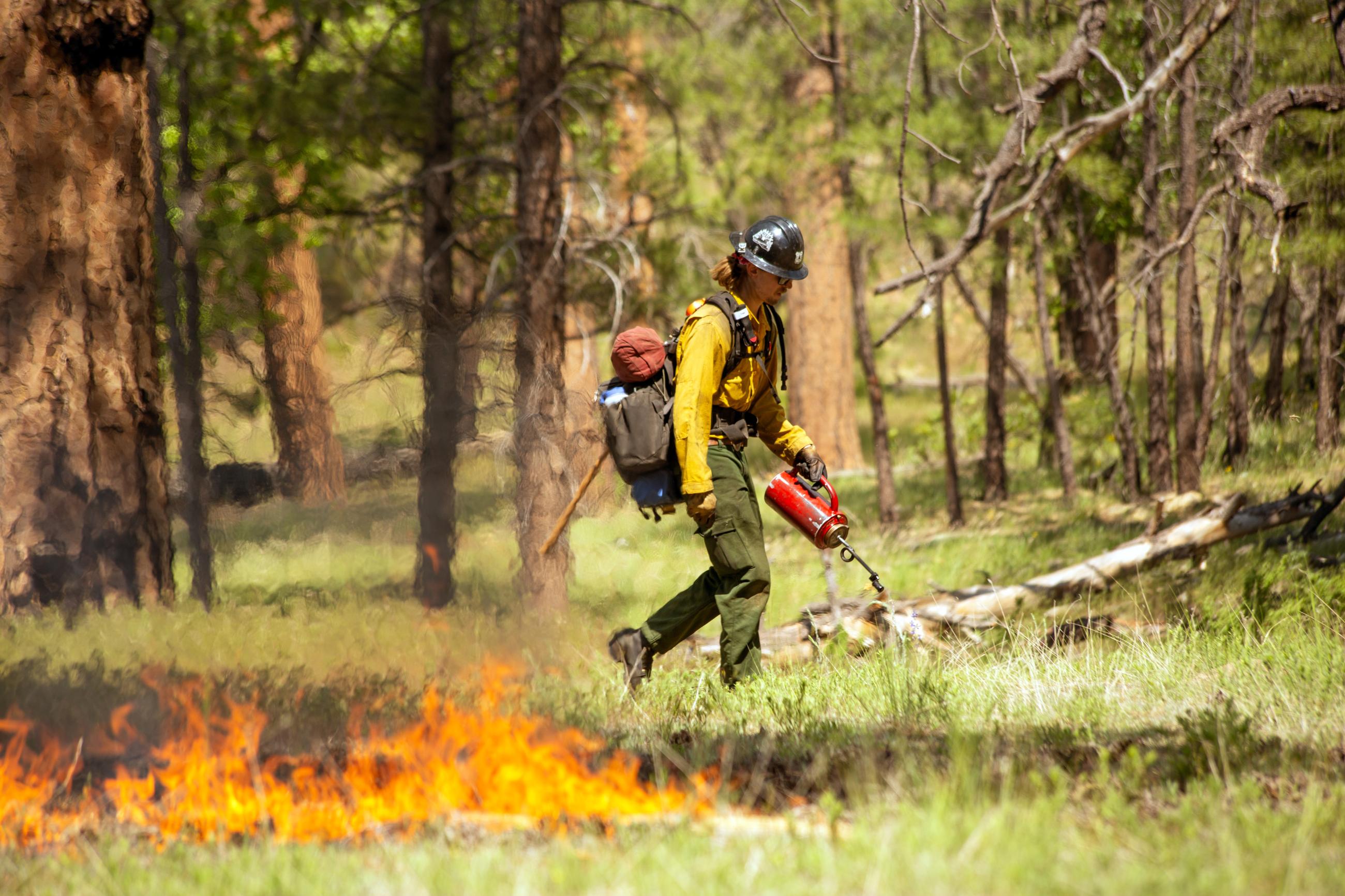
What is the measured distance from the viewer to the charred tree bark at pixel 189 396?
4715 millimetres

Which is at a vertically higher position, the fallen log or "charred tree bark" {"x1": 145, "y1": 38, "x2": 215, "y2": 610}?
"charred tree bark" {"x1": 145, "y1": 38, "x2": 215, "y2": 610}

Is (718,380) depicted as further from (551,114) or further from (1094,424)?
(1094,424)

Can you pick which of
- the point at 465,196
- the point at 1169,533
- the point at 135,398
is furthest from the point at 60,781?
the point at 465,196

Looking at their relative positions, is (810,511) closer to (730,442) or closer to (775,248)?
(730,442)

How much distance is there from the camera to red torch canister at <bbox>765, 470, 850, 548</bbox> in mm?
5047

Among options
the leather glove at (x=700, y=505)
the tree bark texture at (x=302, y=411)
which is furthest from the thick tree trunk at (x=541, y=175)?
the leather glove at (x=700, y=505)

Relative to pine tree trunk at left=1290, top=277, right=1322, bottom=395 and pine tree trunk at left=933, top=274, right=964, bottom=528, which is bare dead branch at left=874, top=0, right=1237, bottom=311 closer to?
pine tree trunk at left=1290, top=277, right=1322, bottom=395

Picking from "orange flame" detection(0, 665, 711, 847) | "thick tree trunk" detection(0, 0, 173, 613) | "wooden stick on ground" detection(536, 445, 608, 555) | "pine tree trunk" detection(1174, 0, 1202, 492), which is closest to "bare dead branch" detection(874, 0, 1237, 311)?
"wooden stick on ground" detection(536, 445, 608, 555)

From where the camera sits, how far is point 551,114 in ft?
25.3

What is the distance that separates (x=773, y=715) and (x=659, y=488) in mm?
1103

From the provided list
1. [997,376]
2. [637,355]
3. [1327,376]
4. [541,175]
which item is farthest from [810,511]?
[997,376]

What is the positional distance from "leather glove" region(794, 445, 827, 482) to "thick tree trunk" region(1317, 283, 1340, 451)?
14.6 ft

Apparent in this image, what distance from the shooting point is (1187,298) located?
8.73 m

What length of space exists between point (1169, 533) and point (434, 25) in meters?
6.90
